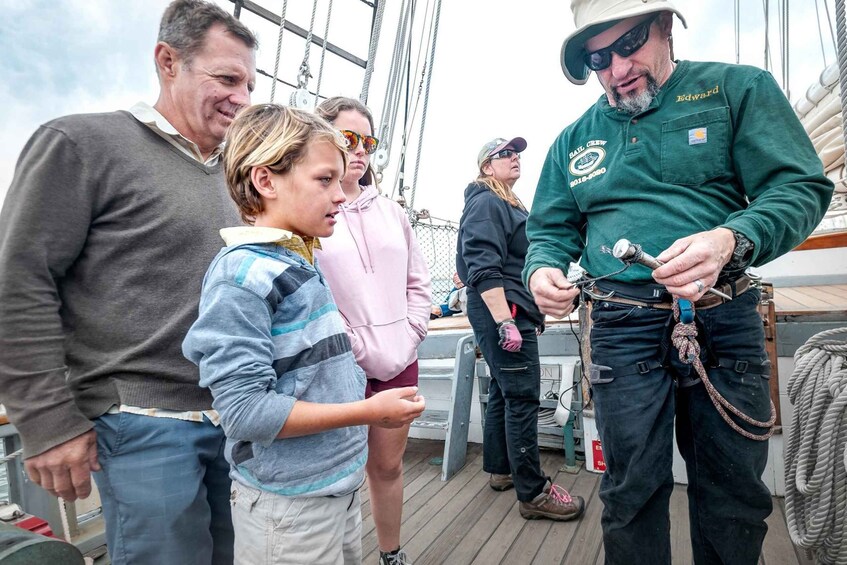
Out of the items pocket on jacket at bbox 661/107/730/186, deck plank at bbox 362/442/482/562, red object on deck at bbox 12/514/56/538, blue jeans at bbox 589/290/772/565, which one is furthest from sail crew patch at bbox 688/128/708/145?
red object on deck at bbox 12/514/56/538

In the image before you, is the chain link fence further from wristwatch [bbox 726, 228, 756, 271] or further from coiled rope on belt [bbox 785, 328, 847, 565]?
wristwatch [bbox 726, 228, 756, 271]

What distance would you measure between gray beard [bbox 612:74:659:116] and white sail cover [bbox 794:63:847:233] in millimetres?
3765

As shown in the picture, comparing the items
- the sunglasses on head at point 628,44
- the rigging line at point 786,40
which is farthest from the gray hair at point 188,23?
the rigging line at point 786,40

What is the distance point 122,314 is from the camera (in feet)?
3.54

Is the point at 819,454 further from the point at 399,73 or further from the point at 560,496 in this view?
the point at 399,73

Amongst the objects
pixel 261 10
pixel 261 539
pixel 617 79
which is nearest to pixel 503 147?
pixel 617 79

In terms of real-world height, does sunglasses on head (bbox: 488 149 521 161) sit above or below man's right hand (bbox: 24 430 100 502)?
above

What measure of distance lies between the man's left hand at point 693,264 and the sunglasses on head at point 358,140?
1.04 metres

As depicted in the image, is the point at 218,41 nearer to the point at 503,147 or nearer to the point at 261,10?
the point at 503,147

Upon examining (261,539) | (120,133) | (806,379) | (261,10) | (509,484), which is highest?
(261,10)

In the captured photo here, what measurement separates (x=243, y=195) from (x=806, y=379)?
6.15ft

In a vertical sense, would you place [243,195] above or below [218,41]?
below

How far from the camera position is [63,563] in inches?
28.9

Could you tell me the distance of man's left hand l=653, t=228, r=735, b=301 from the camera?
3.17 ft
